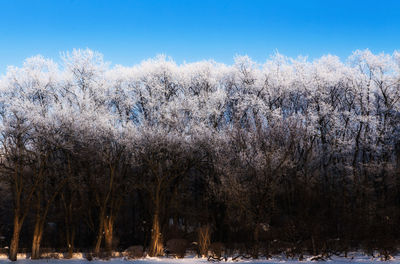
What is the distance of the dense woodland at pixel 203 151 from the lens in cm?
2641

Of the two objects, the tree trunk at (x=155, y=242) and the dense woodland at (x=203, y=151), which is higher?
the dense woodland at (x=203, y=151)

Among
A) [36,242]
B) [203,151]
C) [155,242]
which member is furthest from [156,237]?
[203,151]

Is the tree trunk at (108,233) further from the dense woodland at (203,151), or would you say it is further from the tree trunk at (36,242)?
the tree trunk at (36,242)

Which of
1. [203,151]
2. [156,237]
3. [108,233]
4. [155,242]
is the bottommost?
[155,242]

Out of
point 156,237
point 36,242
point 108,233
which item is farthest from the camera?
point 108,233

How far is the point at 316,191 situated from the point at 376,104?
31.5 ft

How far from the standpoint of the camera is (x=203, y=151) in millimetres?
32812

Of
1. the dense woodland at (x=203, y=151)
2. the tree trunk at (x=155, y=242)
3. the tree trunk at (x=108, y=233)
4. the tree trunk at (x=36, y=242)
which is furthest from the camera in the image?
the tree trunk at (x=108, y=233)

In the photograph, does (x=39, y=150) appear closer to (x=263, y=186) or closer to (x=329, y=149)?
(x=263, y=186)

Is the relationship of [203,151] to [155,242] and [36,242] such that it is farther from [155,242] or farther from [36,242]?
[36,242]

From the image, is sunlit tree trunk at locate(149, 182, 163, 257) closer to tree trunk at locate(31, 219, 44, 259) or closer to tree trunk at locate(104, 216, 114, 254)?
tree trunk at locate(104, 216, 114, 254)

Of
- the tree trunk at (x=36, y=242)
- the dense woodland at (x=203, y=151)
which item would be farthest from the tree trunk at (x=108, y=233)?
the tree trunk at (x=36, y=242)

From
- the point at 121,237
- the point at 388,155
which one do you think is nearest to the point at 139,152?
the point at 121,237

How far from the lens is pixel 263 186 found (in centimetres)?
2478
